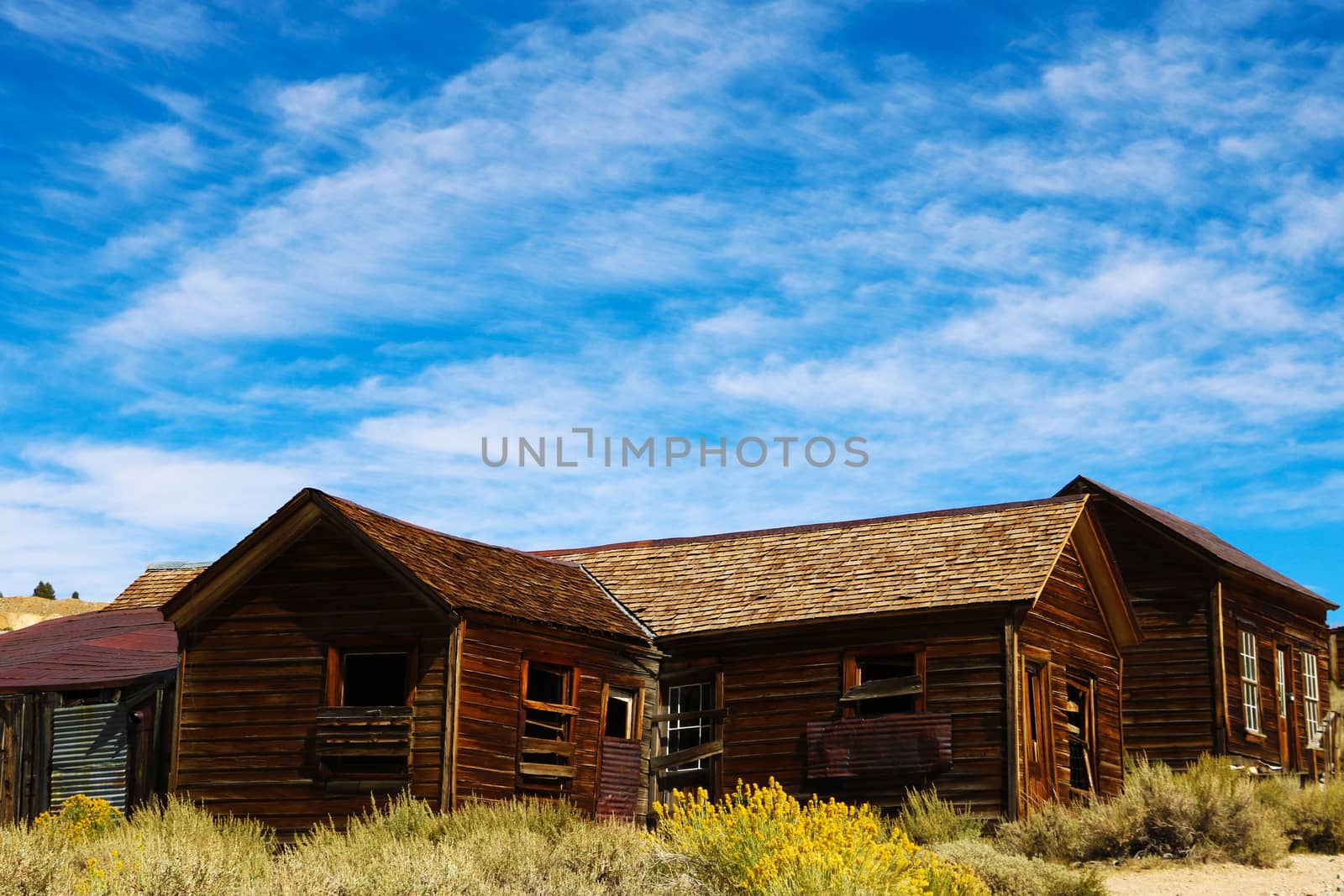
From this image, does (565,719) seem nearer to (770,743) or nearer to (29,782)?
(770,743)

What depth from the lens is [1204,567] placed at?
2605 centimetres

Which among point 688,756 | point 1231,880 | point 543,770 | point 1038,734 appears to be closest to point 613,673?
point 688,756

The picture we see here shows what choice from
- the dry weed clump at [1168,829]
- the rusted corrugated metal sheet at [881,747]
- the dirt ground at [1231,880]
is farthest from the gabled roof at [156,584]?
the dirt ground at [1231,880]

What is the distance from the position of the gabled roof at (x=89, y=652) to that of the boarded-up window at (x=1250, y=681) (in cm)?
1806

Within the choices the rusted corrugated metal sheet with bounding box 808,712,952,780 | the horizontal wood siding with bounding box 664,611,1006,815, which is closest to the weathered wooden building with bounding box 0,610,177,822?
the horizontal wood siding with bounding box 664,611,1006,815

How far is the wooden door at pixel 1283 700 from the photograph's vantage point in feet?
90.4

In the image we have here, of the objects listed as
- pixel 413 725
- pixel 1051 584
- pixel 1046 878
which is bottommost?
pixel 1046 878

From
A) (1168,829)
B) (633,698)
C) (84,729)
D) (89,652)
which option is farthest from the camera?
(89,652)

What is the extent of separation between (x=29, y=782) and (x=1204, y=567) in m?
19.7

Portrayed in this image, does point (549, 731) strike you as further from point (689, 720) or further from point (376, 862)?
point (376, 862)

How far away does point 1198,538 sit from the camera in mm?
27031

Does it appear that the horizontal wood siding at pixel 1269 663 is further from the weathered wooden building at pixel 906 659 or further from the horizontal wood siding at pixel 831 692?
the horizontal wood siding at pixel 831 692

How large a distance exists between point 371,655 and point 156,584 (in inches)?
492

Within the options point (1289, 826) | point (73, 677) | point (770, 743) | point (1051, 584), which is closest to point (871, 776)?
point (770, 743)
